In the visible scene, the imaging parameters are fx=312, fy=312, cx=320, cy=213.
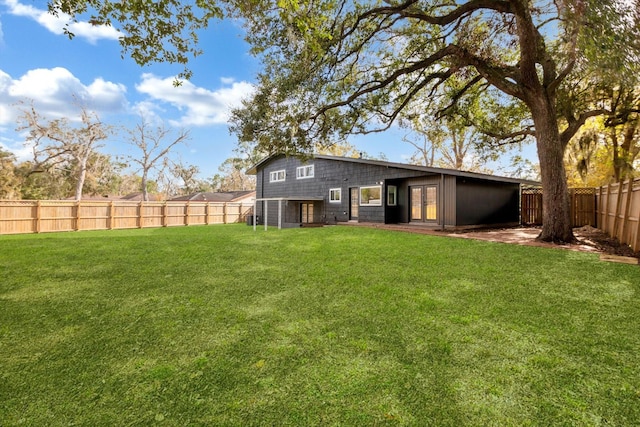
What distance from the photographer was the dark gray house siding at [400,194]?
12227mm

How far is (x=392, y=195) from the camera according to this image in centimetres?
1412

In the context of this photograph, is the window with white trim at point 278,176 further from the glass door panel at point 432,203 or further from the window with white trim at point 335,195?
the glass door panel at point 432,203

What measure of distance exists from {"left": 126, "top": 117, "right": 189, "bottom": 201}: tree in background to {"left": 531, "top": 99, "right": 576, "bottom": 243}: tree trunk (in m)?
27.1

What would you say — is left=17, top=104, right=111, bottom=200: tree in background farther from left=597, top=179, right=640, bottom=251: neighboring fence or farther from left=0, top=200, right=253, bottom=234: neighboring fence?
left=597, top=179, right=640, bottom=251: neighboring fence

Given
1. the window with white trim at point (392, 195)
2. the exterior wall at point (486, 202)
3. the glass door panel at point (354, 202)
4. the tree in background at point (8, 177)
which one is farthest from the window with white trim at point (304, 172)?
the tree in background at point (8, 177)

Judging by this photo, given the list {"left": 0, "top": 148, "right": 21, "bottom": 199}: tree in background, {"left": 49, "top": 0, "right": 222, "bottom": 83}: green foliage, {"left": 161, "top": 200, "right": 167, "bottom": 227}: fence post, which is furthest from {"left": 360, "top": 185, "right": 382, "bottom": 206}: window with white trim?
{"left": 0, "top": 148, "right": 21, "bottom": 199}: tree in background

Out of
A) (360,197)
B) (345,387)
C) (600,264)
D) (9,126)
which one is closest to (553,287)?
(600,264)

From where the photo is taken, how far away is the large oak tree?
5.38 m

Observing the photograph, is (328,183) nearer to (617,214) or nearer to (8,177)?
(617,214)

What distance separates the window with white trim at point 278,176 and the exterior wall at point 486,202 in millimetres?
10920

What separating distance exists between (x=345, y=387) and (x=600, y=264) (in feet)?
19.8

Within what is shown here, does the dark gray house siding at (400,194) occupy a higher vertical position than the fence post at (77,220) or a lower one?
higher

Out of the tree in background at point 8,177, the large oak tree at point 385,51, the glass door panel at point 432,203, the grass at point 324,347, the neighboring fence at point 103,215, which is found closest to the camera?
the grass at point 324,347

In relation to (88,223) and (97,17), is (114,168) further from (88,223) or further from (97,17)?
(97,17)
